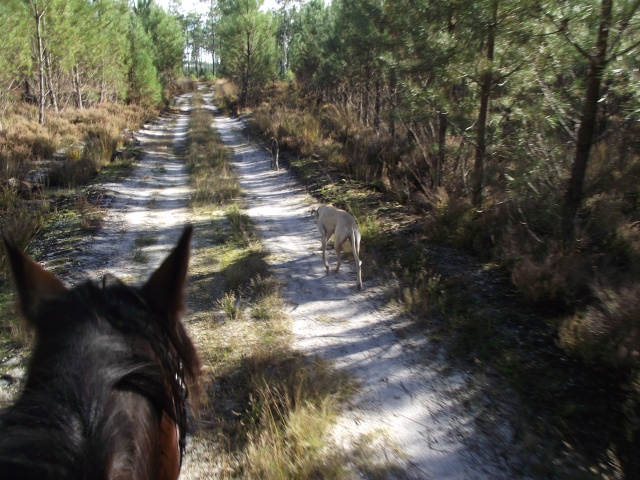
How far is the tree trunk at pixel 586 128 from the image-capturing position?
4.13 meters

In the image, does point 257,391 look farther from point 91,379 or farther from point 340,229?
point 91,379

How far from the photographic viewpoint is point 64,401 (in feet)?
2.86

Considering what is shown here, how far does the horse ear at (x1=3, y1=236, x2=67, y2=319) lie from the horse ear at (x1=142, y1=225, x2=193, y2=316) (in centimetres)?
27

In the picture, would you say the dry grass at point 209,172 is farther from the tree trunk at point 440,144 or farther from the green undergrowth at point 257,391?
the tree trunk at point 440,144

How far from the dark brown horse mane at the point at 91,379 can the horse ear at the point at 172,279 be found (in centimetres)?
4

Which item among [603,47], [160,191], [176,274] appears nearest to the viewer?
[176,274]

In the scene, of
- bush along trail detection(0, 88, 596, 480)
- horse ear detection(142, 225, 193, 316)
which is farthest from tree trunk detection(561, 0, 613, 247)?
horse ear detection(142, 225, 193, 316)

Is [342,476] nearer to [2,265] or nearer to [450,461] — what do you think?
[450,461]

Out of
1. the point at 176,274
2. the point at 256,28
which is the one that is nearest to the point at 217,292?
the point at 176,274

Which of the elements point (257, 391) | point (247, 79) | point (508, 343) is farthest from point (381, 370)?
point (247, 79)

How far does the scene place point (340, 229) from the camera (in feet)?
18.8

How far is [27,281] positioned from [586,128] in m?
5.38

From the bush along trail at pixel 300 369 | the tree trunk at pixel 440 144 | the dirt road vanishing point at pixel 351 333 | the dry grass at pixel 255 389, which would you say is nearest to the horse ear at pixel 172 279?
the bush along trail at pixel 300 369

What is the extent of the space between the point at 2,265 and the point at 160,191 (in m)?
5.15
